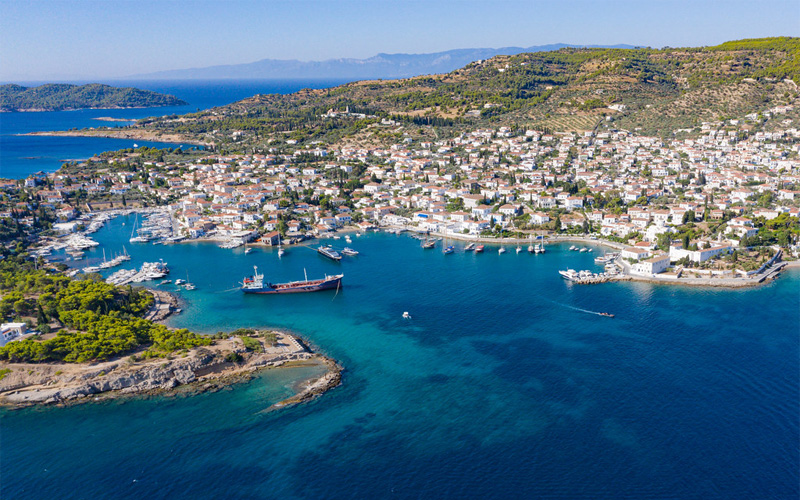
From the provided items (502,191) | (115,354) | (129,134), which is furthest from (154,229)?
(129,134)

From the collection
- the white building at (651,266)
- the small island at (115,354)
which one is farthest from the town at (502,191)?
the small island at (115,354)

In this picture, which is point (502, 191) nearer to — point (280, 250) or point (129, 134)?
point (280, 250)

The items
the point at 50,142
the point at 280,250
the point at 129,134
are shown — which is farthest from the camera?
the point at 129,134

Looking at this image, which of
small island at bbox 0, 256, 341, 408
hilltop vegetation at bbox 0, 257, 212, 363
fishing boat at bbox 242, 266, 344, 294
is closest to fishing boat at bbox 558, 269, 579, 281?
fishing boat at bbox 242, 266, 344, 294

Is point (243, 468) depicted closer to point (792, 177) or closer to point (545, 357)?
point (545, 357)

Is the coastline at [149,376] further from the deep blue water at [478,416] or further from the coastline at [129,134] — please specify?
the coastline at [129,134]

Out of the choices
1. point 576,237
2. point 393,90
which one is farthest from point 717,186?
point 393,90
